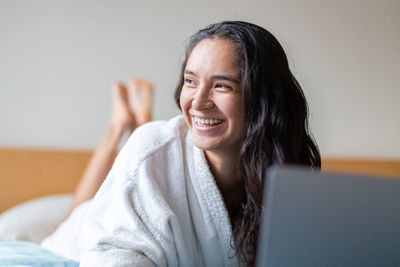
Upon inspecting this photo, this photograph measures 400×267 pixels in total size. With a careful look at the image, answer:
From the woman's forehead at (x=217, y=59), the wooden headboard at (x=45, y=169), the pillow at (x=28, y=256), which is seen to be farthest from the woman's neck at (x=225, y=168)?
the wooden headboard at (x=45, y=169)

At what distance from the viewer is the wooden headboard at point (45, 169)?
181 cm

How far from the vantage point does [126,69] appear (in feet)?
6.26

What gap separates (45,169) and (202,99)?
1131 millimetres

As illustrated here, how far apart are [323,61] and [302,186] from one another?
140 cm

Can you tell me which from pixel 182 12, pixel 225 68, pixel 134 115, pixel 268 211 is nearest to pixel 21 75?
pixel 134 115

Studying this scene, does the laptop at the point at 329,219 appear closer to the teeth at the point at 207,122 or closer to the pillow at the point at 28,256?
the teeth at the point at 207,122

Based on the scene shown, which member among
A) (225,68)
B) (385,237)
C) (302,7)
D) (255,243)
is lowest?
(255,243)

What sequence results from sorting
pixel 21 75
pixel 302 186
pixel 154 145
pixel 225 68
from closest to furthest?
pixel 302 186, pixel 225 68, pixel 154 145, pixel 21 75

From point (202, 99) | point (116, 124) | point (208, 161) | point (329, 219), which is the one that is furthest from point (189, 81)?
point (116, 124)

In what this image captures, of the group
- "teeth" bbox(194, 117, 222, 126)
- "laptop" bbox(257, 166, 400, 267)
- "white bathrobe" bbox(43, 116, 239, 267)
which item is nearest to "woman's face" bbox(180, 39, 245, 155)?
"teeth" bbox(194, 117, 222, 126)

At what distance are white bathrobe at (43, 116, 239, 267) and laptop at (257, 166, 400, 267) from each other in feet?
1.38

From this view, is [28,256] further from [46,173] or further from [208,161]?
[46,173]

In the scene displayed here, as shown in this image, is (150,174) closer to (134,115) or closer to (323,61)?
(134,115)

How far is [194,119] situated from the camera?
3.22ft
